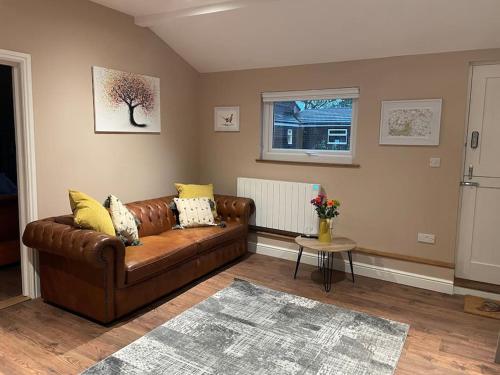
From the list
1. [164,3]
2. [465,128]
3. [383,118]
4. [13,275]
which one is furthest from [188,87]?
[465,128]

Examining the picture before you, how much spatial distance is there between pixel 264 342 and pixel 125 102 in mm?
2644

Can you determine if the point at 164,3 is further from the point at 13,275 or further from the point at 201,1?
the point at 13,275

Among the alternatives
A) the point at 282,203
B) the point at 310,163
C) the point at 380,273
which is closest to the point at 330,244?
the point at 380,273

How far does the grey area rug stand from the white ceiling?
2.41m

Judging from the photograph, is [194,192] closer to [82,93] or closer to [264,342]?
[82,93]

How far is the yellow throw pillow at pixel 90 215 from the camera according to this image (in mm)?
2797

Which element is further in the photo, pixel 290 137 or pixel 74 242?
pixel 290 137

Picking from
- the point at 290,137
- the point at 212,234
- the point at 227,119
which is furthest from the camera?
the point at 227,119

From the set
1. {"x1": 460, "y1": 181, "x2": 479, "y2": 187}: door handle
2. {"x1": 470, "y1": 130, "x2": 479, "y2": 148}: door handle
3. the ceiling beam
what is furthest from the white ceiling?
{"x1": 460, "y1": 181, "x2": 479, "y2": 187}: door handle

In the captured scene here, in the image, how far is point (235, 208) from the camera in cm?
421

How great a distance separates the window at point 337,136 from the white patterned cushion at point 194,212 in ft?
5.07

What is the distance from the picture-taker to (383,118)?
360 cm

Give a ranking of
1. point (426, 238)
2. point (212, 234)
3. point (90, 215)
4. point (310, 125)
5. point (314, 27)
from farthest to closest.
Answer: point (310, 125), point (212, 234), point (426, 238), point (314, 27), point (90, 215)

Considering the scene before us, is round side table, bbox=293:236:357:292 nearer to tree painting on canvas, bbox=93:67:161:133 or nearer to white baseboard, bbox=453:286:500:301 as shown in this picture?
white baseboard, bbox=453:286:500:301
